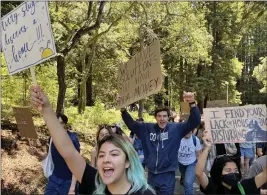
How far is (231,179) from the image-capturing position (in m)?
3.68

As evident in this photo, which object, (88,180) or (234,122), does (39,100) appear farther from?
(234,122)

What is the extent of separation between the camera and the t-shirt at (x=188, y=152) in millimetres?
7457

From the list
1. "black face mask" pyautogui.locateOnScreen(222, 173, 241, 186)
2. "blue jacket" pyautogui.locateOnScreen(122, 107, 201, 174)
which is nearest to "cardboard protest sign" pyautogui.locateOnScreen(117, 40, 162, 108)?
"blue jacket" pyautogui.locateOnScreen(122, 107, 201, 174)

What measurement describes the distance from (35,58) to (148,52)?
7.36 feet

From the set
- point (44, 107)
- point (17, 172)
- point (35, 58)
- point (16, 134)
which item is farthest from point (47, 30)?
point (16, 134)

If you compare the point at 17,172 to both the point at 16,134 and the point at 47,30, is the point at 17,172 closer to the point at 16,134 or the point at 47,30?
the point at 16,134

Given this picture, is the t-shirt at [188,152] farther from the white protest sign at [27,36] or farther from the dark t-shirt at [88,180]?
the dark t-shirt at [88,180]

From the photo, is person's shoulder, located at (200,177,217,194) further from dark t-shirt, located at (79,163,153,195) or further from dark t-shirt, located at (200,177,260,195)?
dark t-shirt, located at (79,163,153,195)

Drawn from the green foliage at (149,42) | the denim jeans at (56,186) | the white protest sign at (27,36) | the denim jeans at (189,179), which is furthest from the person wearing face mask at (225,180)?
the green foliage at (149,42)

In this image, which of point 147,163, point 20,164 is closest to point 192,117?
point 147,163

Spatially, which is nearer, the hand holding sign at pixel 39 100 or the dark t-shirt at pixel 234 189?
the hand holding sign at pixel 39 100

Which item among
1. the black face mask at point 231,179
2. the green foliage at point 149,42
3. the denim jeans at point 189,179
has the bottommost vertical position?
the denim jeans at point 189,179

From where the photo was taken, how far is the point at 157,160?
5621 millimetres

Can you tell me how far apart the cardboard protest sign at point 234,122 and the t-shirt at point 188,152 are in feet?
8.79
